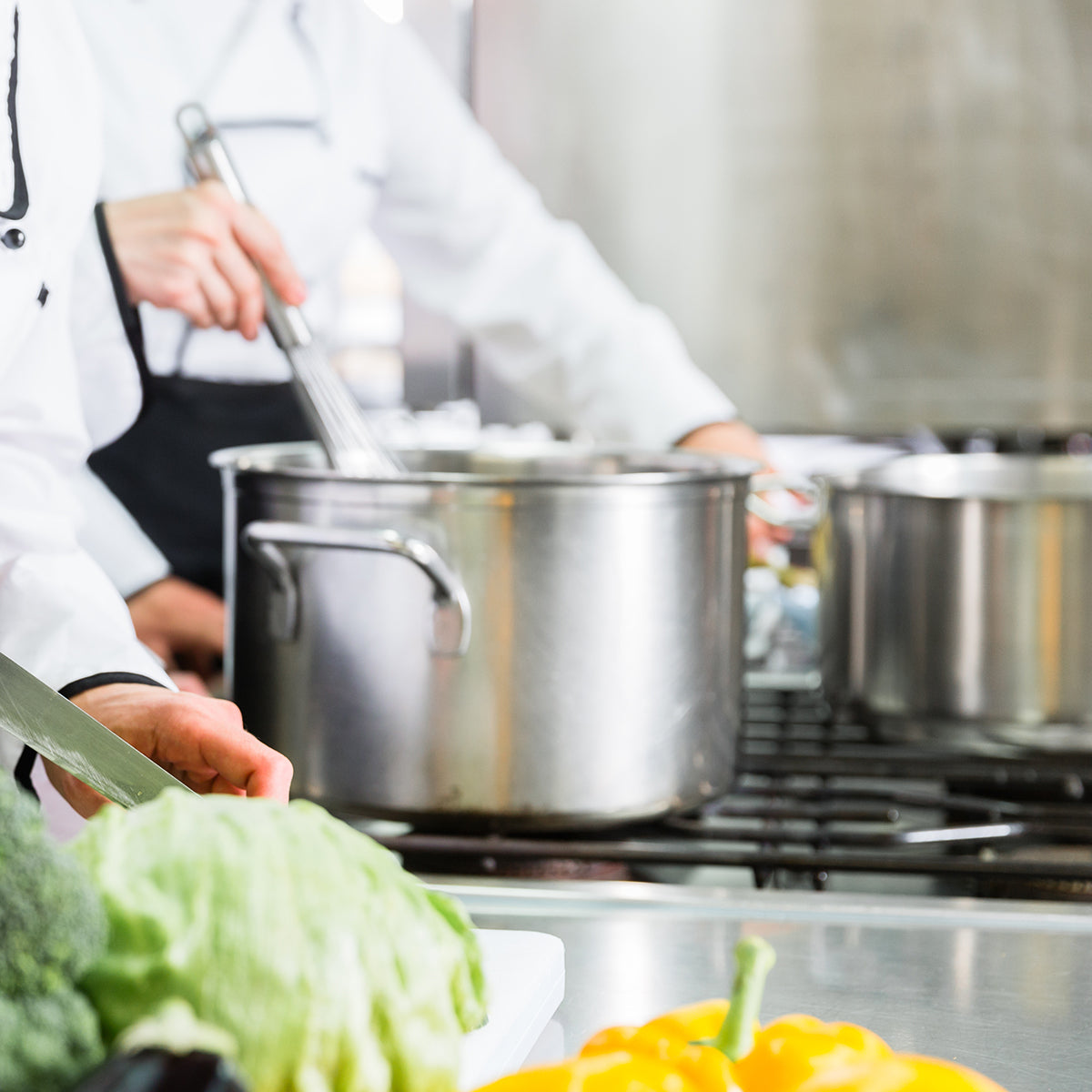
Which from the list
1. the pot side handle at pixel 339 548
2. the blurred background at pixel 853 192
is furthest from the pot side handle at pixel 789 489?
the blurred background at pixel 853 192

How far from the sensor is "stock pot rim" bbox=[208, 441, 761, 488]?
67cm

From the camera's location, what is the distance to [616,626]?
69 centimetres

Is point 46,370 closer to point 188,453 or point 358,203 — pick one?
point 188,453

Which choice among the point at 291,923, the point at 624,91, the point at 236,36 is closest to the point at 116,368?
the point at 236,36

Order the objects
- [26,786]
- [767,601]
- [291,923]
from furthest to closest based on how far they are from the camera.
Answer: [767,601]
[26,786]
[291,923]

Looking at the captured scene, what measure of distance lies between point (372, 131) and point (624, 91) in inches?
20.7

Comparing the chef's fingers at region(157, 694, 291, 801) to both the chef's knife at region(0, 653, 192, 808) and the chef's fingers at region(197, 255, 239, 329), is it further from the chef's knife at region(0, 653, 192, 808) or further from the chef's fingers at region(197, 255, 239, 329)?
the chef's fingers at region(197, 255, 239, 329)

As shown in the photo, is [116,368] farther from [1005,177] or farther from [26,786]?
[1005,177]

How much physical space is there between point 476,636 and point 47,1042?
1.35ft

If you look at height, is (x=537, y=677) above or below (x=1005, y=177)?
below

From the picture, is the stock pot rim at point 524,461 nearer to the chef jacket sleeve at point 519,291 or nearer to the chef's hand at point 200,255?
the chef's hand at point 200,255

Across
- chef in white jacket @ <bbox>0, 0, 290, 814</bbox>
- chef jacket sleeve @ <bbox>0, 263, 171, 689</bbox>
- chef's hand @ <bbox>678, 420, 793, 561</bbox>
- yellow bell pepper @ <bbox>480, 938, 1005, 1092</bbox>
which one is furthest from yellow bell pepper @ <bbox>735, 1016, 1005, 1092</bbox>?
chef's hand @ <bbox>678, 420, 793, 561</bbox>

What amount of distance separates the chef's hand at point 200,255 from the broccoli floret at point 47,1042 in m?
0.57

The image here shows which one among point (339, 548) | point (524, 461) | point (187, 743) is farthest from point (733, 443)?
point (187, 743)
